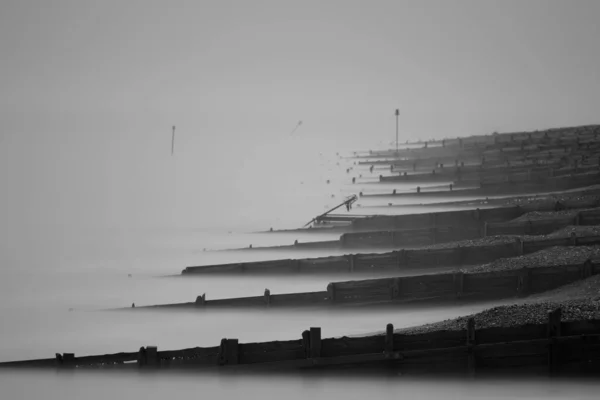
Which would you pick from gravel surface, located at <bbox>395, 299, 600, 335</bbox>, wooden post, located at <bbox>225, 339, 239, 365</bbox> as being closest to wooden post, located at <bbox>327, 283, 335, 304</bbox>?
gravel surface, located at <bbox>395, 299, 600, 335</bbox>

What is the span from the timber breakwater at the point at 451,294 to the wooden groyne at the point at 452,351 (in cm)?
3

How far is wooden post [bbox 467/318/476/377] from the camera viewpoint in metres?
25.5

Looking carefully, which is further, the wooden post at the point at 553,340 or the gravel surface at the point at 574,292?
the gravel surface at the point at 574,292

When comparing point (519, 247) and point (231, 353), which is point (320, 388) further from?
point (519, 247)

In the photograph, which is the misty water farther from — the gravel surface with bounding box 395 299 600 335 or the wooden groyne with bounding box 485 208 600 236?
the wooden groyne with bounding box 485 208 600 236

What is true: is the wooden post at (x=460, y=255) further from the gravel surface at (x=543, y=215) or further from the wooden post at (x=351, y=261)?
the gravel surface at (x=543, y=215)

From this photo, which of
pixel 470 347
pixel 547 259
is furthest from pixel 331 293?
pixel 470 347

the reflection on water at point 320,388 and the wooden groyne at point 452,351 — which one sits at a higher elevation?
the wooden groyne at point 452,351

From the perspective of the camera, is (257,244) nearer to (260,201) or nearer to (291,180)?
(260,201)

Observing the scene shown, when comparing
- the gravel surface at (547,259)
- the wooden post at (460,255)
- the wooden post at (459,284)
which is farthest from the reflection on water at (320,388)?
the wooden post at (460,255)

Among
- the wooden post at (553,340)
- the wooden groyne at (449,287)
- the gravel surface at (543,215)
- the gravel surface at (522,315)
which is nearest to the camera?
the wooden post at (553,340)

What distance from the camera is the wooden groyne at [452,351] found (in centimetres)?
2547

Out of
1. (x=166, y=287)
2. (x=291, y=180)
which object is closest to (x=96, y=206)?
(x=291, y=180)

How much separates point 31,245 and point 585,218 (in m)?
49.5
